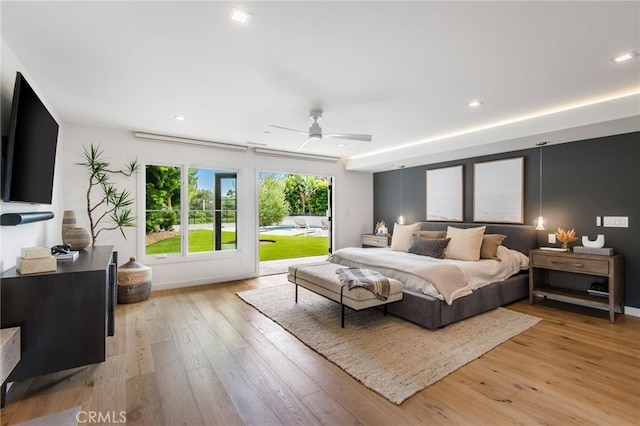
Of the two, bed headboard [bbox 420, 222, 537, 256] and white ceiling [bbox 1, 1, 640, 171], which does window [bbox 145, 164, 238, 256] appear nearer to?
white ceiling [bbox 1, 1, 640, 171]

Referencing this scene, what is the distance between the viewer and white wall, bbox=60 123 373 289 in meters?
4.22

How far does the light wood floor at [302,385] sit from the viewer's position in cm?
189

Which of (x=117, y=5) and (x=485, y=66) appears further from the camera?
(x=485, y=66)

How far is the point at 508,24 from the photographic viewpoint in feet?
6.42

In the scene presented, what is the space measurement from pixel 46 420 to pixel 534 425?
2.96 meters

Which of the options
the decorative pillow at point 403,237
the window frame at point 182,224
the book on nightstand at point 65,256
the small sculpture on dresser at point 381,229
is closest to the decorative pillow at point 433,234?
the decorative pillow at point 403,237

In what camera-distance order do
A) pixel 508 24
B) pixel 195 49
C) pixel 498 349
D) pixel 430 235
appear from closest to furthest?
pixel 508 24 → pixel 195 49 → pixel 498 349 → pixel 430 235

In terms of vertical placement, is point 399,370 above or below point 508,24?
below

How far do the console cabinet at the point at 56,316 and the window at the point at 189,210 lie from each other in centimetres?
274

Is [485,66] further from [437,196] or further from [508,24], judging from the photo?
[437,196]

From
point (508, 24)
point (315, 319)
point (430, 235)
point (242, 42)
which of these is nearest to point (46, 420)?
point (315, 319)

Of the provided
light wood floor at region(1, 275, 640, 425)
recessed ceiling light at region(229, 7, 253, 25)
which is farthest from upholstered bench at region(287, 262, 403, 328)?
recessed ceiling light at region(229, 7, 253, 25)

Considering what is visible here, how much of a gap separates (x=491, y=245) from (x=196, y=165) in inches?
192

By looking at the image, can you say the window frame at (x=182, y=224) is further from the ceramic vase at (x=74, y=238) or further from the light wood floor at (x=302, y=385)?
the light wood floor at (x=302, y=385)
